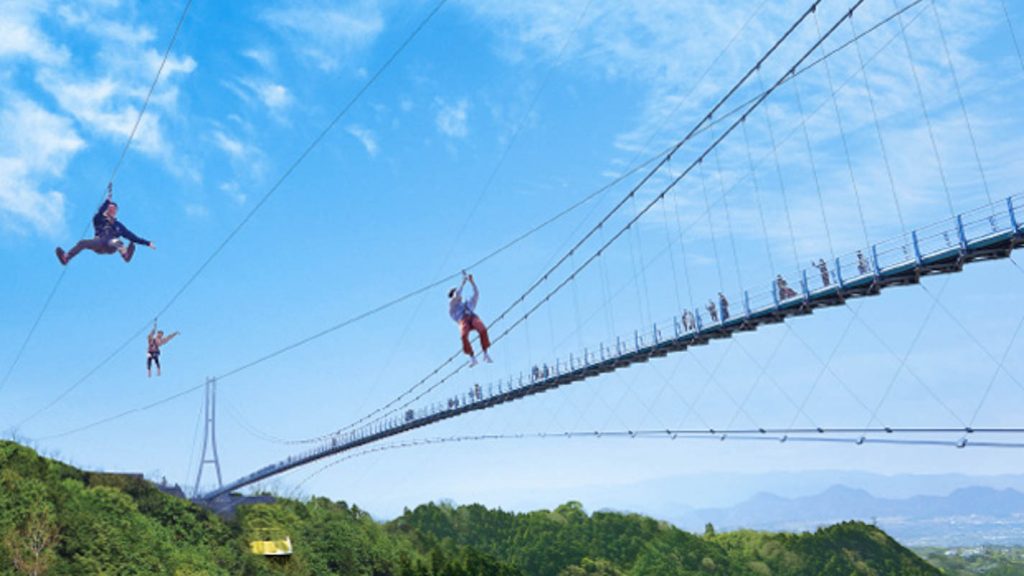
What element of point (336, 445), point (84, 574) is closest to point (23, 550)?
→ point (84, 574)

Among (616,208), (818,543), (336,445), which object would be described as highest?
(616,208)

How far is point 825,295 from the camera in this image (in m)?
33.8

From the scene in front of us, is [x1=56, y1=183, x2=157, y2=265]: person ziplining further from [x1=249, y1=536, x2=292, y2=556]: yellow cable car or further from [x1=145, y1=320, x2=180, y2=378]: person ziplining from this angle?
[x1=249, y1=536, x2=292, y2=556]: yellow cable car

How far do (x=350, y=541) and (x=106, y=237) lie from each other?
174 feet

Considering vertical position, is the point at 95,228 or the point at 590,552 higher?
the point at 95,228

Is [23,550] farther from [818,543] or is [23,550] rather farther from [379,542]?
[818,543]

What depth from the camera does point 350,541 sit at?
7756cm

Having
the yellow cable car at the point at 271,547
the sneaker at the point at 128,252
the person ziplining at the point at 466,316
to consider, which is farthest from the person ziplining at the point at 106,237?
the yellow cable car at the point at 271,547

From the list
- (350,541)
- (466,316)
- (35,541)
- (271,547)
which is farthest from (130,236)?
(350,541)

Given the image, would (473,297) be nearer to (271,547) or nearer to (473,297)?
(473,297)

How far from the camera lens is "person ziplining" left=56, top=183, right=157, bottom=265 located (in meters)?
29.7

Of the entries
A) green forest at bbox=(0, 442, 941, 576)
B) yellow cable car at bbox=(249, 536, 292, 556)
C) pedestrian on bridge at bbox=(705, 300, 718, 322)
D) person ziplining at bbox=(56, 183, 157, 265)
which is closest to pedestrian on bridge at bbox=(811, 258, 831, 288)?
pedestrian on bridge at bbox=(705, 300, 718, 322)

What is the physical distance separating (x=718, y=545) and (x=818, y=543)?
14.9m

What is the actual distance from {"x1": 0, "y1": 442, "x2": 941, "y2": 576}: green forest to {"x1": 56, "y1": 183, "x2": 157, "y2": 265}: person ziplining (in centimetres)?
2180
